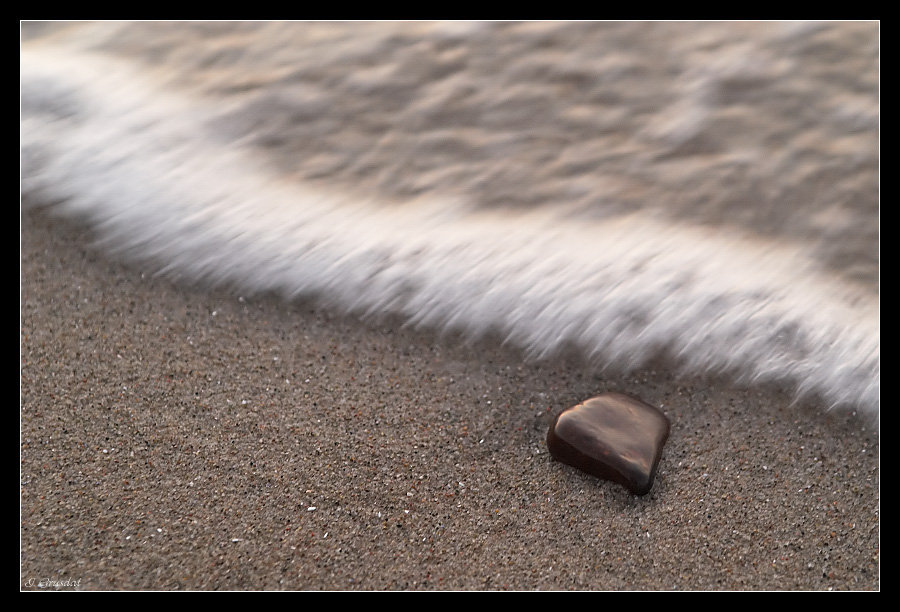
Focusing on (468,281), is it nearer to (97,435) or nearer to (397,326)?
(397,326)

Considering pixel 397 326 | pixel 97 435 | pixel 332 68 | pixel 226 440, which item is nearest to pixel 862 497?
pixel 397 326

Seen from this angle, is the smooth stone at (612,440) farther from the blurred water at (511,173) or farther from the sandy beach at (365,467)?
the blurred water at (511,173)

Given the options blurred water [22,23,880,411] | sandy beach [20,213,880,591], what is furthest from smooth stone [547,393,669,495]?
blurred water [22,23,880,411]

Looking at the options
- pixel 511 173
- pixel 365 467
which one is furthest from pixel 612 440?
pixel 511 173

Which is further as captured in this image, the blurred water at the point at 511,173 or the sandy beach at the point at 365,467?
the blurred water at the point at 511,173

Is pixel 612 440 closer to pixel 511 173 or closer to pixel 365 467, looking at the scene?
pixel 365 467

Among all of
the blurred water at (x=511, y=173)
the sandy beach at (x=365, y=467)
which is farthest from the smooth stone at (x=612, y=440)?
the blurred water at (x=511, y=173)

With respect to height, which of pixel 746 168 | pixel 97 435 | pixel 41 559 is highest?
pixel 746 168
